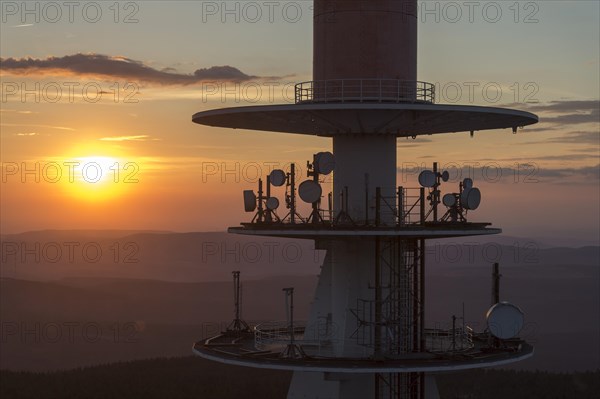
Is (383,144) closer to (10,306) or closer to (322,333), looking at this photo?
(322,333)

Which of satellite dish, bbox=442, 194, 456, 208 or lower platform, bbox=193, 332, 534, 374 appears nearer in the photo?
lower platform, bbox=193, 332, 534, 374

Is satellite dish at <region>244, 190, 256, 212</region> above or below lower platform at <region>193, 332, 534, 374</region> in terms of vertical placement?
above

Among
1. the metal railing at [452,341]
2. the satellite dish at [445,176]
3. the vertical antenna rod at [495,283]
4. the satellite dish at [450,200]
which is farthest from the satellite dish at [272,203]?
the vertical antenna rod at [495,283]

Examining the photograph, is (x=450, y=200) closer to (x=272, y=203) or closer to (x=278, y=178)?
(x=278, y=178)

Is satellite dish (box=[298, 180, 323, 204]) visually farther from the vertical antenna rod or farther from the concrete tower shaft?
the vertical antenna rod

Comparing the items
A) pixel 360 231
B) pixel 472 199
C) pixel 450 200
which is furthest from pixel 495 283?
pixel 360 231

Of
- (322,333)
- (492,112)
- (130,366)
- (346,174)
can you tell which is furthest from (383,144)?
(130,366)

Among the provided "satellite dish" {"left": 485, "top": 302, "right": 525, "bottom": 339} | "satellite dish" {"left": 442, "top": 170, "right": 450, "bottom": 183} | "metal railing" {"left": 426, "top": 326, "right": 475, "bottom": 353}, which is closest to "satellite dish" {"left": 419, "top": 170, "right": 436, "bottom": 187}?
"satellite dish" {"left": 442, "top": 170, "right": 450, "bottom": 183}
